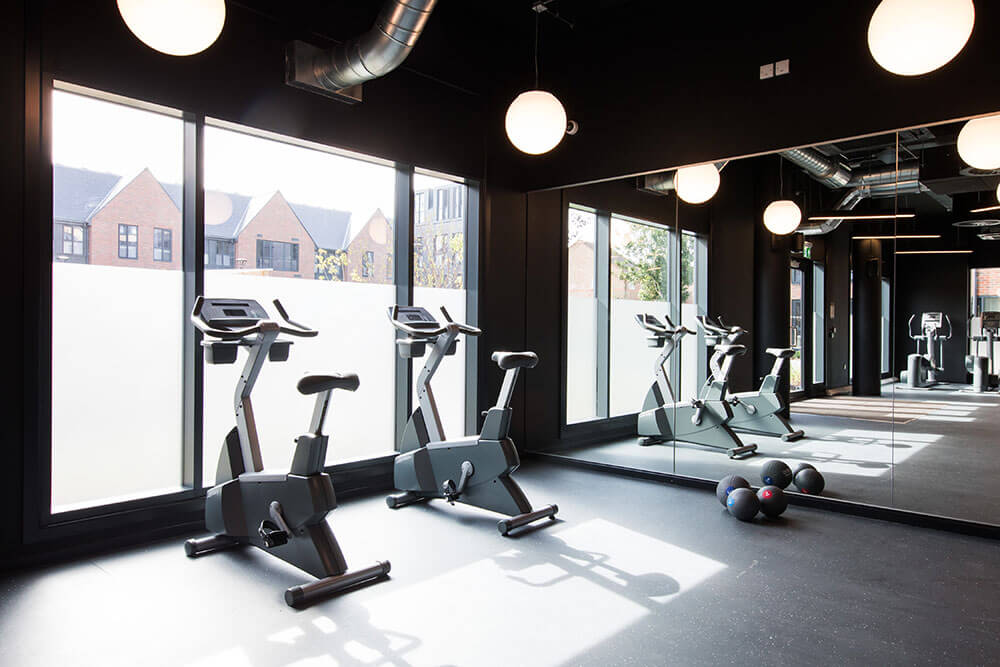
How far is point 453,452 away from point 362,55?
2625mm

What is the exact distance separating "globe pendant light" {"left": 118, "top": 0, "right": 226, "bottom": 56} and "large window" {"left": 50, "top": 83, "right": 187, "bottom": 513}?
999mm

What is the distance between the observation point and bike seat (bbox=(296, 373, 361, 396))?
2975mm

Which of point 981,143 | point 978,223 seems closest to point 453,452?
point 978,223

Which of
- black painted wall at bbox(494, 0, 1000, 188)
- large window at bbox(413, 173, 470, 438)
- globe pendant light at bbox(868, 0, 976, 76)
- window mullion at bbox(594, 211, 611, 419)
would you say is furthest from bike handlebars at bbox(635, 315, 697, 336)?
globe pendant light at bbox(868, 0, 976, 76)

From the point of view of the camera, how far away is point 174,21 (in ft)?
9.40

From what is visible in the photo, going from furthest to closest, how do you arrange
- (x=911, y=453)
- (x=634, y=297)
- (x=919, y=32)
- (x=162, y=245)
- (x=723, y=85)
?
(x=634, y=297) → (x=723, y=85) → (x=911, y=453) → (x=162, y=245) → (x=919, y=32)

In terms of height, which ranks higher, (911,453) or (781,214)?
(781,214)

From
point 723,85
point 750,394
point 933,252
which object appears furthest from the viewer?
point 750,394

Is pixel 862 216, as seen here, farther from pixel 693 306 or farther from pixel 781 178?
pixel 693 306

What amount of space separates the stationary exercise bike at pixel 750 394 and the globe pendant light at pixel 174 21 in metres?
3.98

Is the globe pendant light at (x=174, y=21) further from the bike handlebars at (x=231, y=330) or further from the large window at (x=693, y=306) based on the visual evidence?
the large window at (x=693, y=306)

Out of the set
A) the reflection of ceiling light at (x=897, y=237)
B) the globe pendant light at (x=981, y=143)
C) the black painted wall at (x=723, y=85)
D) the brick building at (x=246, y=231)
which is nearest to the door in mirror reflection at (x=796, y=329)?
the reflection of ceiling light at (x=897, y=237)

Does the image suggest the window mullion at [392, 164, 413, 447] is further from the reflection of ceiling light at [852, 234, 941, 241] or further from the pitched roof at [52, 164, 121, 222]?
the reflection of ceiling light at [852, 234, 941, 241]

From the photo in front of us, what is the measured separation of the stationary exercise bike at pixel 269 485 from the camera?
3.04 metres
